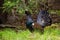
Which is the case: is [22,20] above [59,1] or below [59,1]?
below

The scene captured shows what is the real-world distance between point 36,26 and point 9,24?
2579 millimetres

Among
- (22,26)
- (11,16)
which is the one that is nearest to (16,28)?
(22,26)

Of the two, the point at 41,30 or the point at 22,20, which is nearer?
the point at 41,30

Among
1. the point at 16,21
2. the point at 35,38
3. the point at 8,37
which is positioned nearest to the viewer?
the point at 35,38

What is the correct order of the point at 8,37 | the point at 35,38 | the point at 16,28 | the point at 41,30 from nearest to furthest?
the point at 35,38
the point at 8,37
the point at 41,30
the point at 16,28

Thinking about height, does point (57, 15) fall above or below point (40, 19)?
below

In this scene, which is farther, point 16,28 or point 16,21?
point 16,21

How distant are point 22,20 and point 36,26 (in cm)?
238

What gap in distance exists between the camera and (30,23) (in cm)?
621

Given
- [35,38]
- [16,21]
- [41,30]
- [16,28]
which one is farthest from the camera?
[16,21]

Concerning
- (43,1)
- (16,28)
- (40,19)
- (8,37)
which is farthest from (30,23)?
(43,1)

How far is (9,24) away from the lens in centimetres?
818

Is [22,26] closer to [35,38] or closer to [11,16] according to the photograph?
[11,16]

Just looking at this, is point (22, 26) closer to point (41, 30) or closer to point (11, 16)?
point (11, 16)
